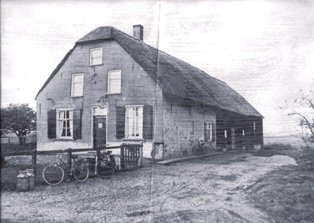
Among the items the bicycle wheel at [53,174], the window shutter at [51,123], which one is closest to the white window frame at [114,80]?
the window shutter at [51,123]

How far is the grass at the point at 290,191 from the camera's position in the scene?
212cm

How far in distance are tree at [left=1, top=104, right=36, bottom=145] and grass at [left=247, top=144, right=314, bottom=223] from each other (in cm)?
184

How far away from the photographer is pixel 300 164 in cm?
221

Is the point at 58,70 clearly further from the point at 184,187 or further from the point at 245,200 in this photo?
the point at 245,200

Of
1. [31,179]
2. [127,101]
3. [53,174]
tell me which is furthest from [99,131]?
[31,179]

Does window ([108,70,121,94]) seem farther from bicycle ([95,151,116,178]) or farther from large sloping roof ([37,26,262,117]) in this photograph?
bicycle ([95,151,116,178])

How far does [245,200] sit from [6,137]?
1954 mm

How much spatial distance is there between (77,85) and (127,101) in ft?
1.74

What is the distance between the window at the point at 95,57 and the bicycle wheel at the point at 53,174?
110 cm

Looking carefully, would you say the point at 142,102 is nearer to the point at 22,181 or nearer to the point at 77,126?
the point at 77,126

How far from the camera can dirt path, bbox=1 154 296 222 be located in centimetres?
208

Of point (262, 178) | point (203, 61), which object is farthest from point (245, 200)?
point (203, 61)

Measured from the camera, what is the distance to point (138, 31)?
98.5 inches

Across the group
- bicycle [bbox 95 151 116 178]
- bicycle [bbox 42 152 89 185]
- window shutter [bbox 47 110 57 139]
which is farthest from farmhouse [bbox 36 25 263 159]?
bicycle [bbox 42 152 89 185]
